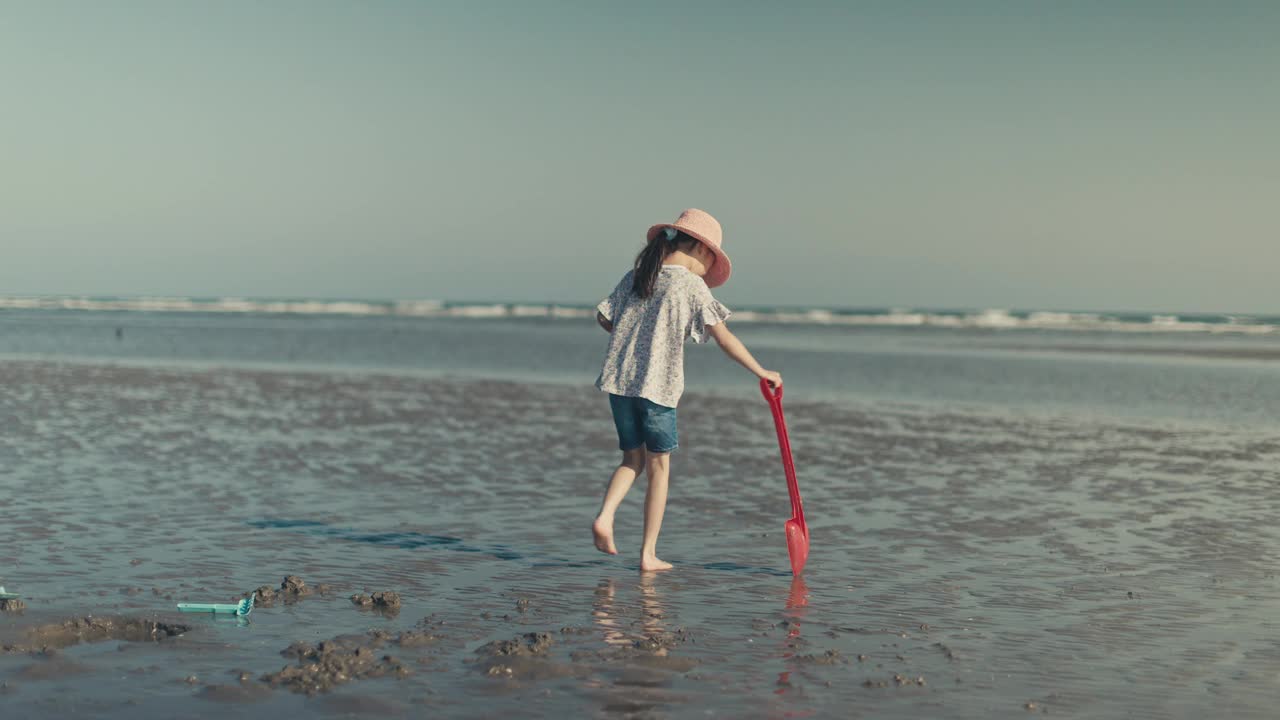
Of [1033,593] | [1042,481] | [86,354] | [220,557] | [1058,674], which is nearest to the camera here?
[1058,674]

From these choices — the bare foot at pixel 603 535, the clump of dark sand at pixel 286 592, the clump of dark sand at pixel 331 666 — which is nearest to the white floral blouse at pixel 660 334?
the bare foot at pixel 603 535

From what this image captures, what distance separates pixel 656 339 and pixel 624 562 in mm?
1175

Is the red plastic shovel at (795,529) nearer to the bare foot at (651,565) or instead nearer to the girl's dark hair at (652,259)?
the bare foot at (651,565)

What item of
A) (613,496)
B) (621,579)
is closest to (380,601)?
(621,579)

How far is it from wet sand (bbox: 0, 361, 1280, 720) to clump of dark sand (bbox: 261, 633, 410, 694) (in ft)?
0.04

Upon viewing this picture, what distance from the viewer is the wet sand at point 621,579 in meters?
3.85

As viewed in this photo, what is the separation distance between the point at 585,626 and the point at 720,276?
217 centimetres

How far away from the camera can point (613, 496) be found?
5.96 meters

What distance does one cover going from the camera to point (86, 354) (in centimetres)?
2539

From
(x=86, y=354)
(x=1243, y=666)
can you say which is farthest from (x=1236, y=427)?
(x=86, y=354)

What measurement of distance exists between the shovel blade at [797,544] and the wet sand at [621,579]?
12cm

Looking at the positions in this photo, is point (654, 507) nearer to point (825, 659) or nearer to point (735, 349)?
point (735, 349)

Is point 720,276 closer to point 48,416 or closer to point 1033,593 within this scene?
point 1033,593

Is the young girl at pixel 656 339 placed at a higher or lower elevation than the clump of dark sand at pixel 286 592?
higher
